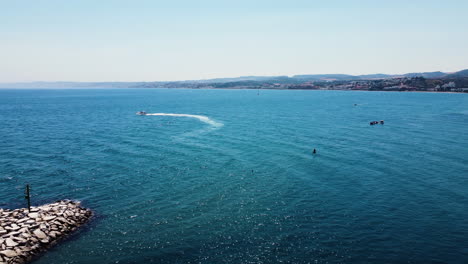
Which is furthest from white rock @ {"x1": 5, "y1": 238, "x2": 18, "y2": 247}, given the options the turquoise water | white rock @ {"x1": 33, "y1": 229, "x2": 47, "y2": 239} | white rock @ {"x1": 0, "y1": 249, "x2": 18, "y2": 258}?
the turquoise water

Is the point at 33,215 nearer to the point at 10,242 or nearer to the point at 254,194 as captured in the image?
the point at 10,242

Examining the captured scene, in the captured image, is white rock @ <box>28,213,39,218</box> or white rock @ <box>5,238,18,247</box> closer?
white rock @ <box>5,238,18,247</box>

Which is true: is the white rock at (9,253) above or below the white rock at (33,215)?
below

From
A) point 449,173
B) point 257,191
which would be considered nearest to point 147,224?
point 257,191

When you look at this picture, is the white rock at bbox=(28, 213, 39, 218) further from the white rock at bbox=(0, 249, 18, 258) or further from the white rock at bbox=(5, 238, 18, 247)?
the white rock at bbox=(0, 249, 18, 258)

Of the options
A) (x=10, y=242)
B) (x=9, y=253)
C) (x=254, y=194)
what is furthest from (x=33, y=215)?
→ (x=254, y=194)

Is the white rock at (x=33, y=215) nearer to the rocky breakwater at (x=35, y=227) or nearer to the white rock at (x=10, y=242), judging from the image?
the rocky breakwater at (x=35, y=227)

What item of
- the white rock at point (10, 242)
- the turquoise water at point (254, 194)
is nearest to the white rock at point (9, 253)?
the white rock at point (10, 242)
